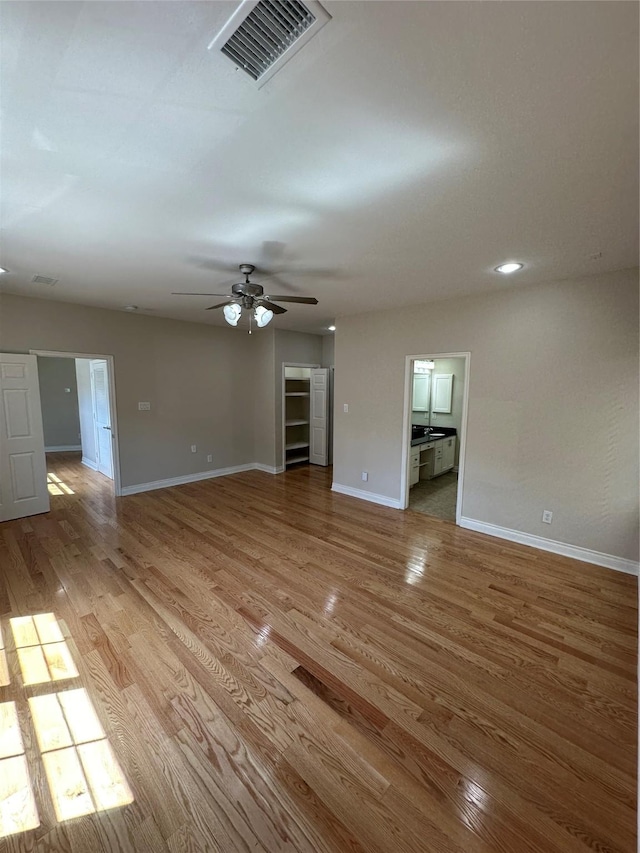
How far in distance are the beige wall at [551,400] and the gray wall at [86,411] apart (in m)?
5.78

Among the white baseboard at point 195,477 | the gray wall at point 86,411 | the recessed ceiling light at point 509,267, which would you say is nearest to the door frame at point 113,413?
the white baseboard at point 195,477

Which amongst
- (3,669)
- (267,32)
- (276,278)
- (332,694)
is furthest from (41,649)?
(276,278)


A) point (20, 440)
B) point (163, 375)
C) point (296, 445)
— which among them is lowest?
point (296, 445)

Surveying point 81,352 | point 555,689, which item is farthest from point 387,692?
point 81,352

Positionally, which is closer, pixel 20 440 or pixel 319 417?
pixel 20 440

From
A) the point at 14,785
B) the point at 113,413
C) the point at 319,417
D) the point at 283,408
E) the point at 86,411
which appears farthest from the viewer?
the point at 319,417

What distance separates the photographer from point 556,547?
3.39 metres

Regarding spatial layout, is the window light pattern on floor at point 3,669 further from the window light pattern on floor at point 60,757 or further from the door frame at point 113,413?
the door frame at point 113,413

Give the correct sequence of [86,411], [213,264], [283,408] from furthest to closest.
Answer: [86,411] → [283,408] → [213,264]

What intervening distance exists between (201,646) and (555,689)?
2078 millimetres

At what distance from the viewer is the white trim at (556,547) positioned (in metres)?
3.06

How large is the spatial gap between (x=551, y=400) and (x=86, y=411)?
7657mm

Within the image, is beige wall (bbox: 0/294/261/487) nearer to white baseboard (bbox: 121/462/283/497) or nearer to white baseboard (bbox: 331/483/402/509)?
white baseboard (bbox: 121/462/283/497)

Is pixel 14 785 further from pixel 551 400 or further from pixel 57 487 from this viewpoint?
pixel 57 487
